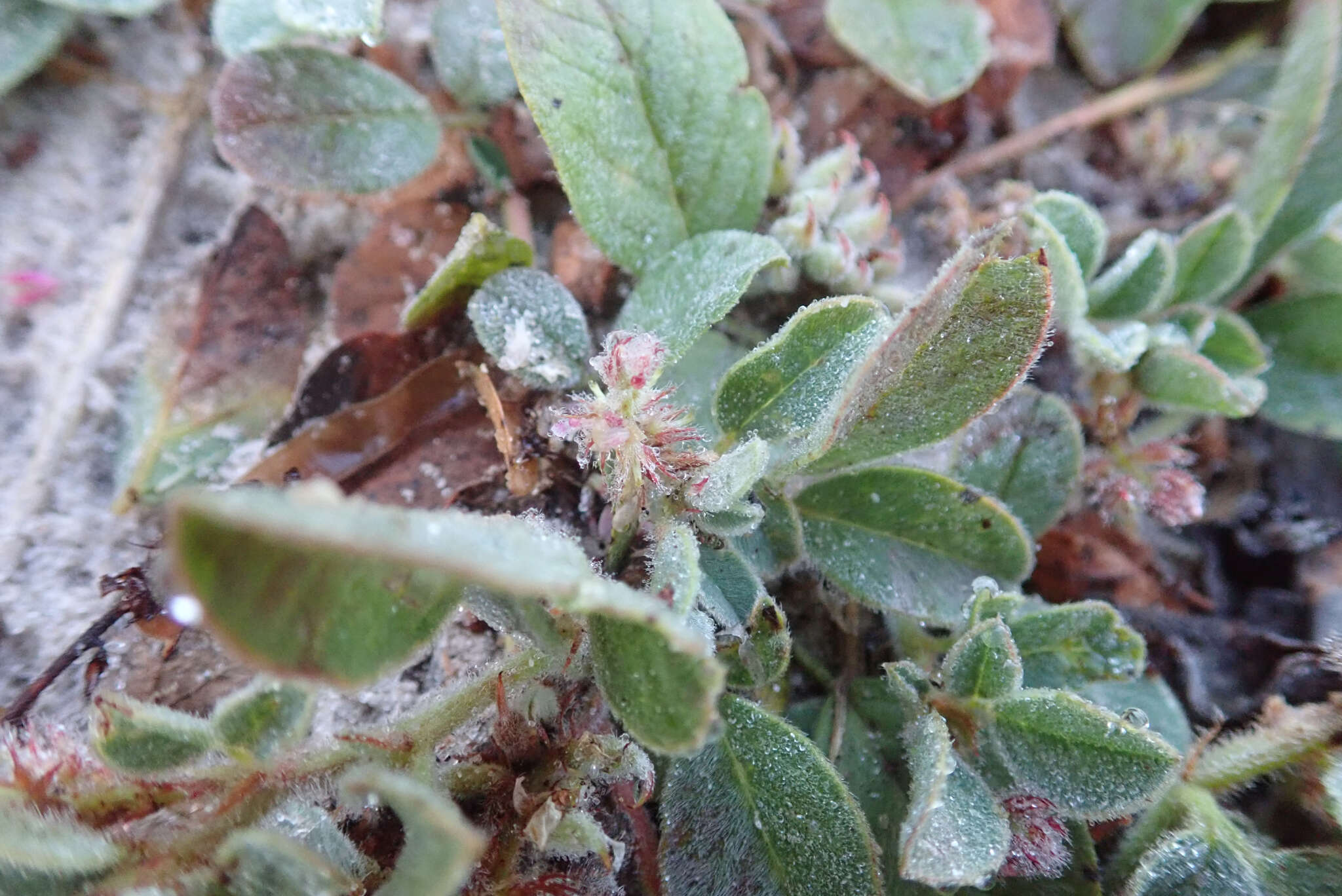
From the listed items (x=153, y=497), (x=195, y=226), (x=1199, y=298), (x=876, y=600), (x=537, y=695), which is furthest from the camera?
(x=195, y=226)

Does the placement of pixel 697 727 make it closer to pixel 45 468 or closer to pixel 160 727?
pixel 160 727

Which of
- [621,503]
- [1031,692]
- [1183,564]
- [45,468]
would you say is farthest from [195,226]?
[1183,564]

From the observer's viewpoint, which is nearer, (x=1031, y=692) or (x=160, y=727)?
(x=160, y=727)

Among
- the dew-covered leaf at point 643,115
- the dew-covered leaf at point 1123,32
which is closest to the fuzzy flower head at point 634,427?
the dew-covered leaf at point 643,115

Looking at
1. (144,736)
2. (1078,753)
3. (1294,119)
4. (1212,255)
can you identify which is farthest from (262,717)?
(1294,119)

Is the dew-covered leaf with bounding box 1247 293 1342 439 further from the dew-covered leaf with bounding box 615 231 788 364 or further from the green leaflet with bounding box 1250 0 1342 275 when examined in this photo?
the dew-covered leaf with bounding box 615 231 788 364

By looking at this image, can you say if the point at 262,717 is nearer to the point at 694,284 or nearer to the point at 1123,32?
the point at 694,284
